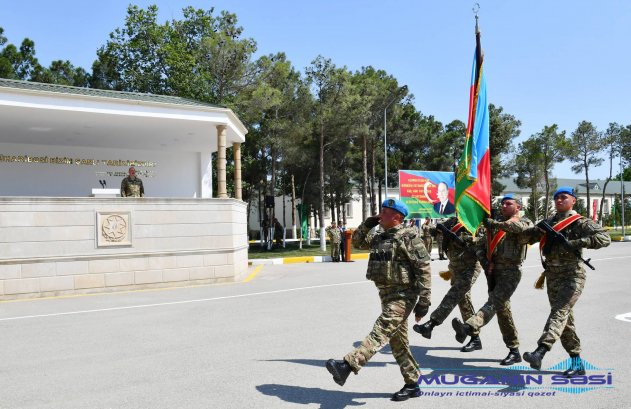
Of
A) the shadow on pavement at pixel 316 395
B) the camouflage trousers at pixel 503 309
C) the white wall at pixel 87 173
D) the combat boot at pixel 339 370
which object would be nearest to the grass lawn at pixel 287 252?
the white wall at pixel 87 173

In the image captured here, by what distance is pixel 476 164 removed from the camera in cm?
680

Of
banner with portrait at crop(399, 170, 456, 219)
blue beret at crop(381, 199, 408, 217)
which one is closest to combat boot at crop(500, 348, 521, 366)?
blue beret at crop(381, 199, 408, 217)

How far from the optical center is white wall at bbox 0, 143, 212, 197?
1871 centimetres

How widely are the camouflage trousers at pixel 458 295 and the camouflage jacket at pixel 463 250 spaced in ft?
0.20

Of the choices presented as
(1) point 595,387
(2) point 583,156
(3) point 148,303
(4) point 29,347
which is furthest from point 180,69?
(2) point 583,156

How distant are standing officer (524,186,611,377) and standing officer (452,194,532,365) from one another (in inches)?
11.3

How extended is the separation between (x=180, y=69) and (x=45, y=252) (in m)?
25.9

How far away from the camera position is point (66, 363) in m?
6.24

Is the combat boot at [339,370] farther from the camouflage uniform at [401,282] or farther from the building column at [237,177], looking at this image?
the building column at [237,177]

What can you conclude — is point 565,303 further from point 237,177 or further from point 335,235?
point 335,235

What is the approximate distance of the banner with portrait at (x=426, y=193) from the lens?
26234 mm

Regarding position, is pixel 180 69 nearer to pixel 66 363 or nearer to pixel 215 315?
pixel 215 315

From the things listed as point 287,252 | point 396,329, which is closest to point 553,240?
point 396,329

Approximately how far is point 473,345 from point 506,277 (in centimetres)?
103
